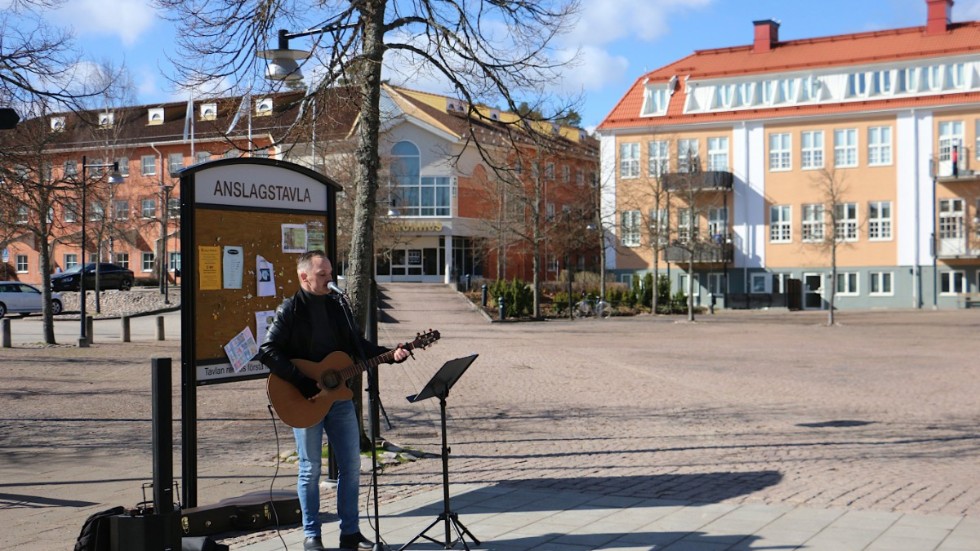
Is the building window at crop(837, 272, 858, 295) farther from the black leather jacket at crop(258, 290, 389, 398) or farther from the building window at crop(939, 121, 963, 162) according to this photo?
the black leather jacket at crop(258, 290, 389, 398)

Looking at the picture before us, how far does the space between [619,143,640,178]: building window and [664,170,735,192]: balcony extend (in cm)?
422

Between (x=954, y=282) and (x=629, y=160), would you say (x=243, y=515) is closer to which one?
(x=954, y=282)

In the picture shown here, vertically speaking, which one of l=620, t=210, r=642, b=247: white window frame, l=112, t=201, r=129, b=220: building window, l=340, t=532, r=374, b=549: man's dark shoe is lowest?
l=340, t=532, r=374, b=549: man's dark shoe

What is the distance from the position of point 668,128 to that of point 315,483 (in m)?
55.5

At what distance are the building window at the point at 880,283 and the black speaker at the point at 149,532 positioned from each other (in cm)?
5458

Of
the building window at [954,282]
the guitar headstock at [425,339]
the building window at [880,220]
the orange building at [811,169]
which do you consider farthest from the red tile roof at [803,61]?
the guitar headstock at [425,339]

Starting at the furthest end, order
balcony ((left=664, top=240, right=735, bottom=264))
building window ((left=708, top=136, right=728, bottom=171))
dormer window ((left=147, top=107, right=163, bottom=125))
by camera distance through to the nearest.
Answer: dormer window ((left=147, top=107, right=163, bottom=125)) < building window ((left=708, top=136, right=728, bottom=171)) < balcony ((left=664, top=240, right=735, bottom=264))

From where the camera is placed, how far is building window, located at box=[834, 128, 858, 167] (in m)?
55.6

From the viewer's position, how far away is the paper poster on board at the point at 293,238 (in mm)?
8602

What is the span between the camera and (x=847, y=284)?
2206 inches

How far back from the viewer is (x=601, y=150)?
2367 inches

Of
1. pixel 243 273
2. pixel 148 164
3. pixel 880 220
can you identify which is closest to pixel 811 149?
pixel 880 220

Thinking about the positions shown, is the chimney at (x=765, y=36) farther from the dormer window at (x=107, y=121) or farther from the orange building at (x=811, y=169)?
the dormer window at (x=107, y=121)

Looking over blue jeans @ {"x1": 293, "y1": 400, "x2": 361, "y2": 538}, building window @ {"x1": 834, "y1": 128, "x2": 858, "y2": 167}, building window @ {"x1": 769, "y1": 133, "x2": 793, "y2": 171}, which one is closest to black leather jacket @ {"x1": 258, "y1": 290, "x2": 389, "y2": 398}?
blue jeans @ {"x1": 293, "y1": 400, "x2": 361, "y2": 538}
